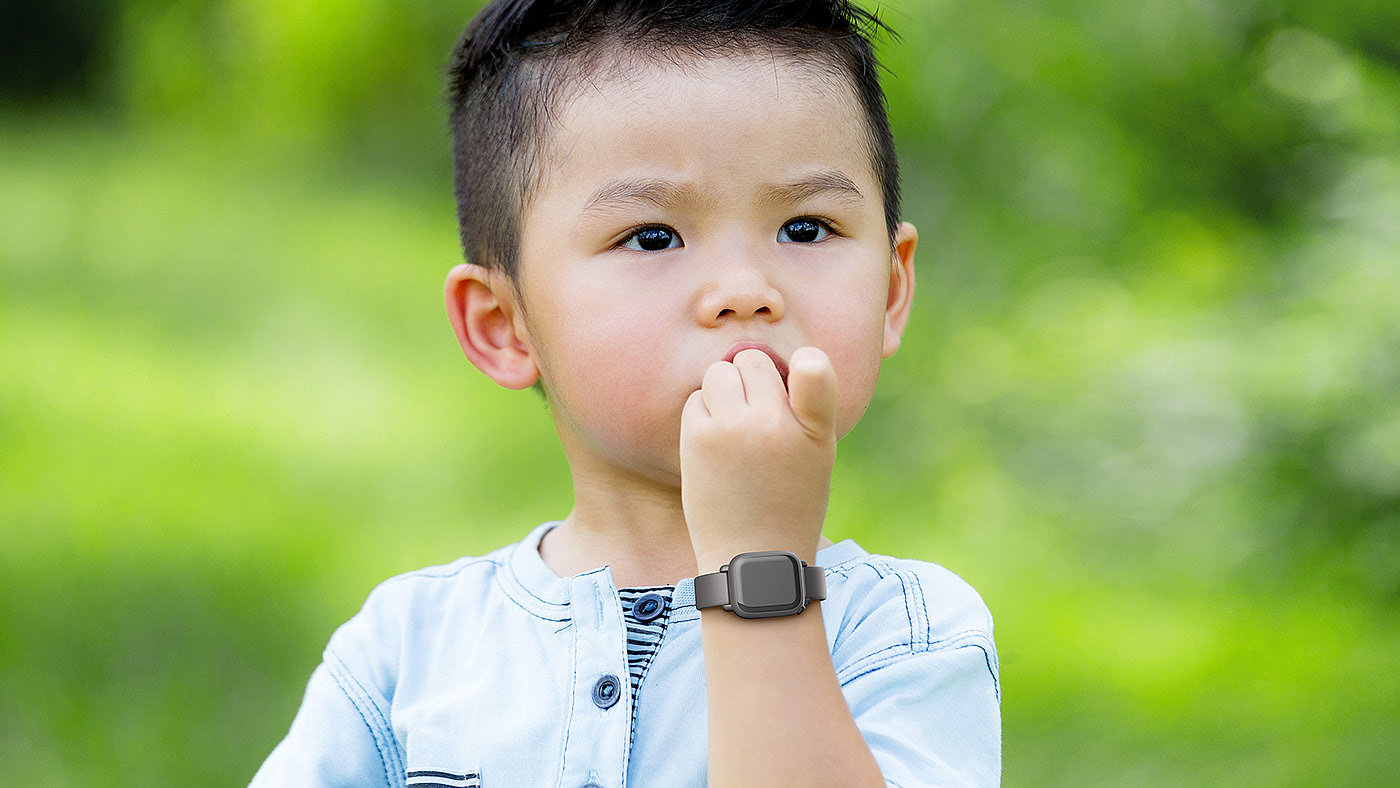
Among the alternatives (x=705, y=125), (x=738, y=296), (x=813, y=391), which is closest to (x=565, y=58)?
(x=705, y=125)

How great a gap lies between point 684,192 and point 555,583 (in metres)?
0.37

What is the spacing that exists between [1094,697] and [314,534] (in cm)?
191

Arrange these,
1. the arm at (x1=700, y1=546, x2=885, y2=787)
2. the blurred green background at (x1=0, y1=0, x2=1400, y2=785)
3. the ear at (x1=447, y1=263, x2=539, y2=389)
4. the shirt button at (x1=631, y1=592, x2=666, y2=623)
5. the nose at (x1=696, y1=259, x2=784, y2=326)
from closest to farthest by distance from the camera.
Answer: the arm at (x1=700, y1=546, x2=885, y2=787)
the nose at (x1=696, y1=259, x2=784, y2=326)
the shirt button at (x1=631, y1=592, x2=666, y2=623)
the ear at (x1=447, y1=263, x2=539, y2=389)
the blurred green background at (x1=0, y1=0, x2=1400, y2=785)

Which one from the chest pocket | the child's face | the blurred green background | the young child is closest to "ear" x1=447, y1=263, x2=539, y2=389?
the young child

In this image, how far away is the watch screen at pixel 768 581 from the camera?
817mm

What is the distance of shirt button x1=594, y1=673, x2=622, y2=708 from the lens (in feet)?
3.16

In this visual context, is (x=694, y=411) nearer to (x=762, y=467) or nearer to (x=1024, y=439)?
(x=762, y=467)

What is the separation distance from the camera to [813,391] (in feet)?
2.72

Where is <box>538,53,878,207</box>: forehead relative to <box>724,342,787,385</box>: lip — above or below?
above

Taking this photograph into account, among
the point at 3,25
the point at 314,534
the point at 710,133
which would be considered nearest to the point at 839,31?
the point at 710,133

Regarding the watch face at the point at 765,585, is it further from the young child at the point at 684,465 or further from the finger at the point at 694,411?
the finger at the point at 694,411

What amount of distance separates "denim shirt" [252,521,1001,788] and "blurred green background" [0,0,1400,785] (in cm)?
153

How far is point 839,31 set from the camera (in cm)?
109

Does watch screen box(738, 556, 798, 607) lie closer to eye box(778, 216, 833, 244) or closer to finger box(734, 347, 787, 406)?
finger box(734, 347, 787, 406)
